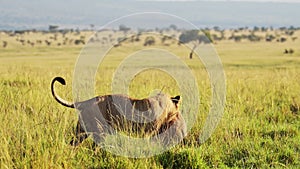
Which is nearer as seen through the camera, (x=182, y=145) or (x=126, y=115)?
(x=126, y=115)

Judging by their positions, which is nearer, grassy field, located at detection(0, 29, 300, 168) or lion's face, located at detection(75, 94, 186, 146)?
grassy field, located at detection(0, 29, 300, 168)

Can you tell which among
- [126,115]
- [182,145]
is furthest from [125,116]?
[182,145]

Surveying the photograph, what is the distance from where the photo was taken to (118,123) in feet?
18.4

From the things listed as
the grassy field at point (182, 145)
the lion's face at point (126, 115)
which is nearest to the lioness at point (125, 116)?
the lion's face at point (126, 115)

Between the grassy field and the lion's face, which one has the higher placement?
the lion's face

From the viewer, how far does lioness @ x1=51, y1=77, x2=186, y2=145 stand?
5672 millimetres

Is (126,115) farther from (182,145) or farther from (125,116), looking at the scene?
(182,145)

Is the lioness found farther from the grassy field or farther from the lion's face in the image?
the grassy field

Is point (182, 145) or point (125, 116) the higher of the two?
point (125, 116)

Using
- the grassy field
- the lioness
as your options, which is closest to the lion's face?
the lioness

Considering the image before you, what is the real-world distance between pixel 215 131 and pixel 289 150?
1074 millimetres

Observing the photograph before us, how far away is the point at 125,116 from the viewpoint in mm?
5805

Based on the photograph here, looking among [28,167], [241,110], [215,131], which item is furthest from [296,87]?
[28,167]

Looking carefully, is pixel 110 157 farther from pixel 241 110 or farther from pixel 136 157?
pixel 241 110
